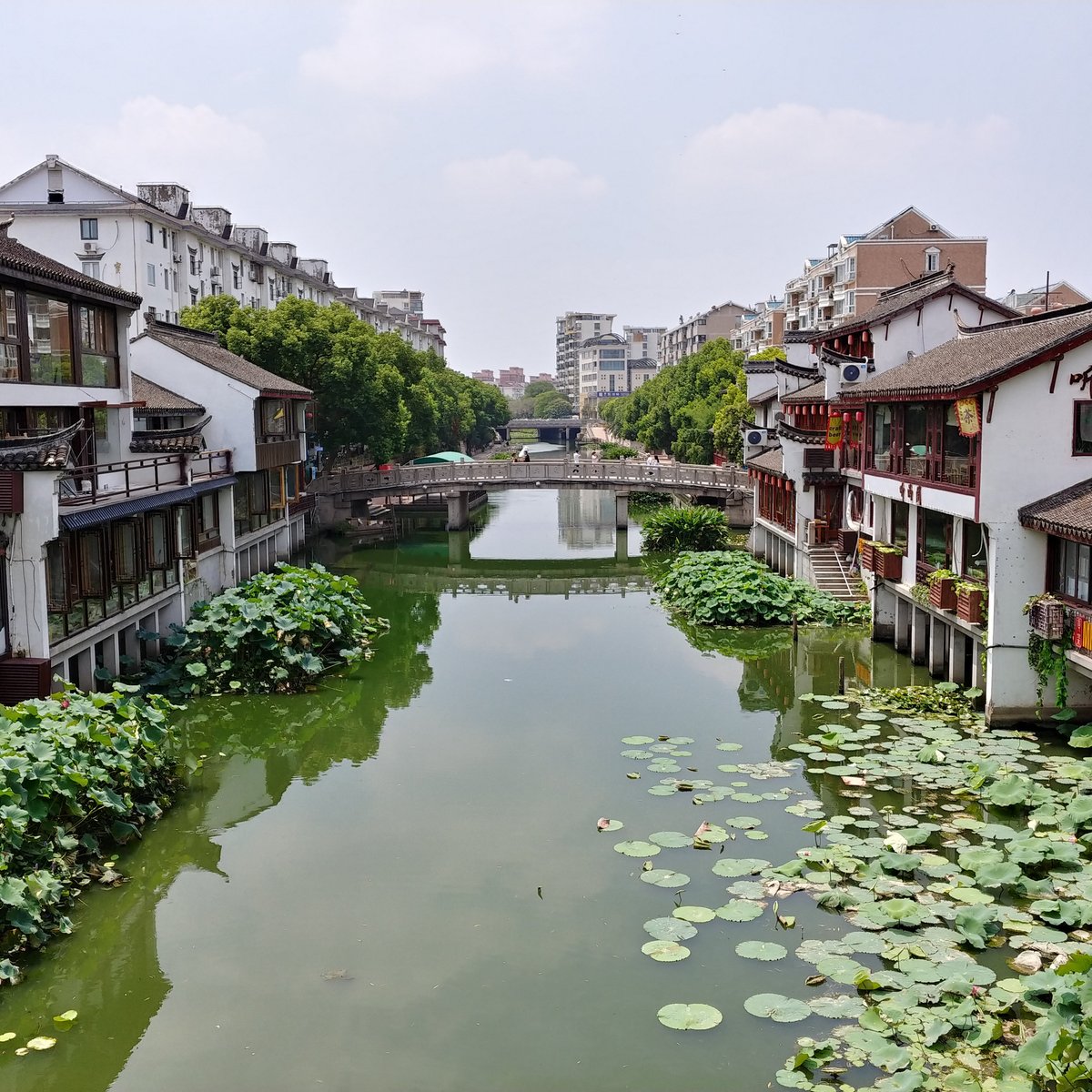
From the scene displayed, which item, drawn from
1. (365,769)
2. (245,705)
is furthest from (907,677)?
(245,705)

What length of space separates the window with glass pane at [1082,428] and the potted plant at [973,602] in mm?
2695

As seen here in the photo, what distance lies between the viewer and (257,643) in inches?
893

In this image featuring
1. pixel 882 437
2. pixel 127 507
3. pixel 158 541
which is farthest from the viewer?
pixel 882 437

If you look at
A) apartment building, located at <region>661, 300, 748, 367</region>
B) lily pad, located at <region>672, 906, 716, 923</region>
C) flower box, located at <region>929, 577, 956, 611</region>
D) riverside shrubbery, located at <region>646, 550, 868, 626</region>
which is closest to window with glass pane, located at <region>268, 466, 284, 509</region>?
riverside shrubbery, located at <region>646, 550, 868, 626</region>

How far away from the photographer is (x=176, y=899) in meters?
13.5

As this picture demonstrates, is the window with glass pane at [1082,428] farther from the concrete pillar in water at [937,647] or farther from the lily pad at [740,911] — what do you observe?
the lily pad at [740,911]

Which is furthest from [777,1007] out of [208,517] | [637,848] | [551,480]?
[551,480]

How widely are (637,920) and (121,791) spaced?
680cm

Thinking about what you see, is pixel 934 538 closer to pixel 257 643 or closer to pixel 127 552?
pixel 257 643

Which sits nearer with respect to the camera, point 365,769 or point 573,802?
point 573,802

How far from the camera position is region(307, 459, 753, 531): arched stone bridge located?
150 ft

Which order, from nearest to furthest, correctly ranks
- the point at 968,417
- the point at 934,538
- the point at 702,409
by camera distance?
the point at 968,417 < the point at 934,538 < the point at 702,409

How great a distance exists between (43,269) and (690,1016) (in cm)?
1628

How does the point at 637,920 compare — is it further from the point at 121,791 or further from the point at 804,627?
the point at 804,627
